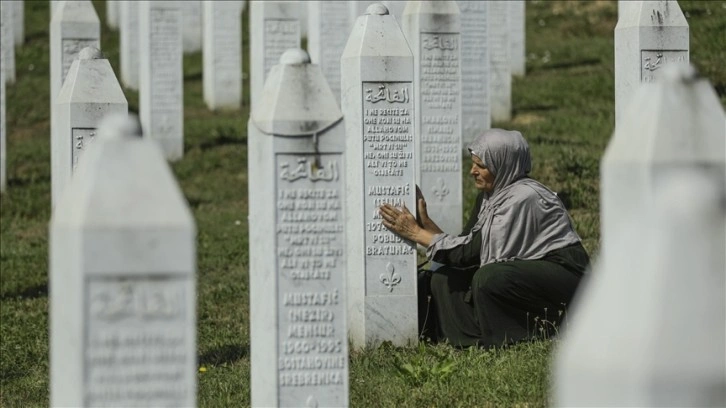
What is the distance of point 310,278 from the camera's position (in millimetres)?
6648

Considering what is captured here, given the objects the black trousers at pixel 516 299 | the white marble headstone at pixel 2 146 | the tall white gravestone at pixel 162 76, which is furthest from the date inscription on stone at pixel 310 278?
the tall white gravestone at pixel 162 76

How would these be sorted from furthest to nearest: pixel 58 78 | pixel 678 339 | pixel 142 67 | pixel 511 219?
pixel 142 67 → pixel 58 78 → pixel 511 219 → pixel 678 339

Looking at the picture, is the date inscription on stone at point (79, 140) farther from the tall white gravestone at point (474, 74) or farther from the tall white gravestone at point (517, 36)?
the tall white gravestone at point (517, 36)

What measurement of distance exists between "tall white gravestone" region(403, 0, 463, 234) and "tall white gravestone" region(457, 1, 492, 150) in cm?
285

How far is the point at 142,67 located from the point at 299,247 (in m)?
13.2

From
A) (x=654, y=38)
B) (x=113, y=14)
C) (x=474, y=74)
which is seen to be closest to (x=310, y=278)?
(x=654, y=38)

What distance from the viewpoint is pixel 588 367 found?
384 cm

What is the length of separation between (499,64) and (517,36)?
8.42ft

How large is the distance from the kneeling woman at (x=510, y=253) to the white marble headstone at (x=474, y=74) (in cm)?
717

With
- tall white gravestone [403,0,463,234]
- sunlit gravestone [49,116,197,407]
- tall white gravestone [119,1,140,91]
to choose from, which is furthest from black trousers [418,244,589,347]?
tall white gravestone [119,1,140,91]

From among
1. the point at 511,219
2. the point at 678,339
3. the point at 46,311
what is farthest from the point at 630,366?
the point at 46,311

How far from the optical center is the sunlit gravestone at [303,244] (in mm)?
6598

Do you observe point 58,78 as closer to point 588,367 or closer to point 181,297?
point 181,297

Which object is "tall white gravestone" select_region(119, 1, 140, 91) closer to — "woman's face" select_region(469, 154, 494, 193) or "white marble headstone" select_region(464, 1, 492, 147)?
"white marble headstone" select_region(464, 1, 492, 147)
